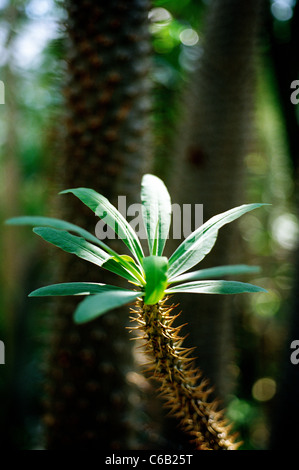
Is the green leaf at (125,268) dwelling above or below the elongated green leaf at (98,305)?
above

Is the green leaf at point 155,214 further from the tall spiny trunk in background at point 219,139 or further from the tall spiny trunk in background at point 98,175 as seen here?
the tall spiny trunk in background at point 219,139

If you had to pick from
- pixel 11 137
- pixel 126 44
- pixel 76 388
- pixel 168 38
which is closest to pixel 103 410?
pixel 76 388

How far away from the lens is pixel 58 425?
2.56 feet

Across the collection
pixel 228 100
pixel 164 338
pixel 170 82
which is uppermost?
pixel 170 82

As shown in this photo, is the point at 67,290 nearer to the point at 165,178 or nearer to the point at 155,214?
the point at 155,214

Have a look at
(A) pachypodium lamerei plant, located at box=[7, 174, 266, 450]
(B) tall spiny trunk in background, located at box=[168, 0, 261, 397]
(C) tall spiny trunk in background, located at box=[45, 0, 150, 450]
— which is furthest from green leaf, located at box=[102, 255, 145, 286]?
(B) tall spiny trunk in background, located at box=[168, 0, 261, 397]

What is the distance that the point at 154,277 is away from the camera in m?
0.26

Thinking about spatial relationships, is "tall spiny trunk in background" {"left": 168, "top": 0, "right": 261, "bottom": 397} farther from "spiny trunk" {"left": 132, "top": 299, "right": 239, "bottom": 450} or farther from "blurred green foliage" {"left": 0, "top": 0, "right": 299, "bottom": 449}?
"spiny trunk" {"left": 132, "top": 299, "right": 239, "bottom": 450}

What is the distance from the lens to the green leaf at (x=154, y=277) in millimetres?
256

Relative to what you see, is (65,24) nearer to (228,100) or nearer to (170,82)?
(228,100)

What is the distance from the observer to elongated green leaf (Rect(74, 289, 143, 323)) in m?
0.21

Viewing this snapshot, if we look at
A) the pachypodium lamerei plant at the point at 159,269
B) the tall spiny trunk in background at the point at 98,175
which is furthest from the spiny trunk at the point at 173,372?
the tall spiny trunk in background at the point at 98,175

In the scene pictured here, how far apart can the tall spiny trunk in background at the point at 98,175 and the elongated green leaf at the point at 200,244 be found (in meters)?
0.44
